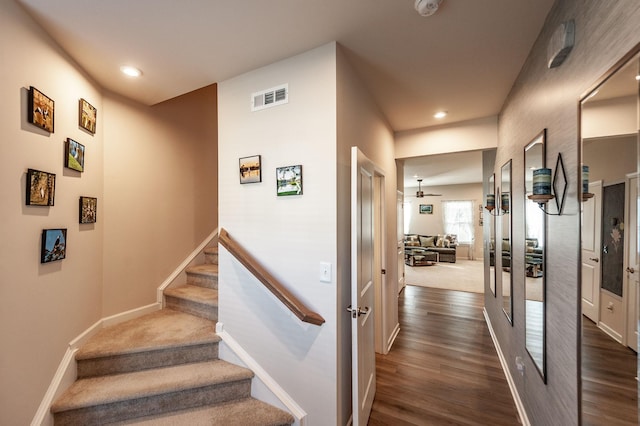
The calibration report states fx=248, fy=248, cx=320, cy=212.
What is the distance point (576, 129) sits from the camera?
1.12 metres

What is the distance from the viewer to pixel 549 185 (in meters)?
1.34

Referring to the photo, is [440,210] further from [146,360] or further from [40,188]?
[40,188]

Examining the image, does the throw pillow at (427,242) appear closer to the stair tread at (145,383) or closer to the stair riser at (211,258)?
the stair riser at (211,258)

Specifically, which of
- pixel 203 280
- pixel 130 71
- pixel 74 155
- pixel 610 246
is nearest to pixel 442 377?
pixel 610 246

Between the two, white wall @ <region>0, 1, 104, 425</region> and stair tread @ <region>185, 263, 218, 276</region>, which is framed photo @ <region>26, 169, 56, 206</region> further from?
stair tread @ <region>185, 263, 218, 276</region>

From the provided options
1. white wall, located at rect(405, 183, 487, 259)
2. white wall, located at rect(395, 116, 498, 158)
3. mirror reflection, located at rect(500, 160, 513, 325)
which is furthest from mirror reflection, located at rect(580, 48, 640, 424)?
white wall, located at rect(405, 183, 487, 259)

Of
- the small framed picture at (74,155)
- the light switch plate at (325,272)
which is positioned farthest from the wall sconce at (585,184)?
the small framed picture at (74,155)

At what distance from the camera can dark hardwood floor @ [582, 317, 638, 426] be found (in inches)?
31.0

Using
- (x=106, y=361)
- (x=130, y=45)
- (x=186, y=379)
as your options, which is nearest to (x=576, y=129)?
(x=130, y=45)

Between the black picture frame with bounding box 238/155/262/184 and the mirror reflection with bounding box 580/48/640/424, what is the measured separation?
1.82m

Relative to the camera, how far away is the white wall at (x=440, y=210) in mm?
8898

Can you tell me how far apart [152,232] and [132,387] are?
4.82ft

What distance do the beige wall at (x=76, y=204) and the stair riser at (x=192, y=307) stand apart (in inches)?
7.6

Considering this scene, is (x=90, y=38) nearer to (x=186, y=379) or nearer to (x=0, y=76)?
Result: (x=0, y=76)
